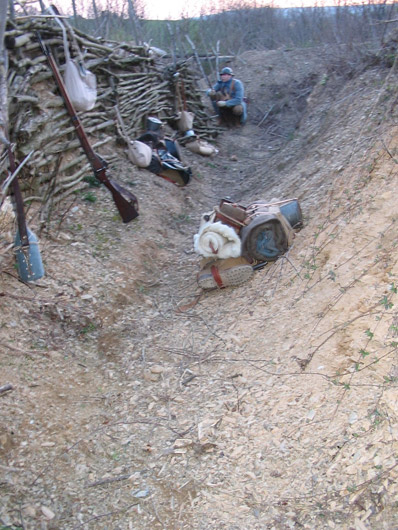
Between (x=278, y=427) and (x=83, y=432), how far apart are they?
1059 millimetres

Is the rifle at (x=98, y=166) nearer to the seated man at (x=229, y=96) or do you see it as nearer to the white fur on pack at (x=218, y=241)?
the white fur on pack at (x=218, y=241)

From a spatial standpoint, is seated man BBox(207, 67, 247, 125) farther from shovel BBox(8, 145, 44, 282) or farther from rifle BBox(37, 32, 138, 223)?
shovel BBox(8, 145, 44, 282)

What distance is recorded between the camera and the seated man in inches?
352

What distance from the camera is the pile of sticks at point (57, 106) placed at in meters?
4.66

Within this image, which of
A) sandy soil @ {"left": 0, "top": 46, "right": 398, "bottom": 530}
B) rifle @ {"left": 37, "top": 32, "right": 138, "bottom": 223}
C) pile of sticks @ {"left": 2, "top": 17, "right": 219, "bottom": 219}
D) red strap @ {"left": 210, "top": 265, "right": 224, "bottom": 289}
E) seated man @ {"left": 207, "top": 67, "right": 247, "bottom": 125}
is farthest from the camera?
seated man @ {"left": 207, "top": 67, "right": 247, "bottom": 125}

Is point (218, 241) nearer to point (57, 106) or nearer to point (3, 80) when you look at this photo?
point (3, 80)

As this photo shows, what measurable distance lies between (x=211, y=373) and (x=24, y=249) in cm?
162

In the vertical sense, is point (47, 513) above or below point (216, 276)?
below

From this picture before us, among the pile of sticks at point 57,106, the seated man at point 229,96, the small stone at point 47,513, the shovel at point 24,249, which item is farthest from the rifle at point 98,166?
the seated man at point 229,96

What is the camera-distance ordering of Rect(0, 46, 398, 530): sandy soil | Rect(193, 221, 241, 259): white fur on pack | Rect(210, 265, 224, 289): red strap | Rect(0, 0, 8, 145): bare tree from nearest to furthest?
Rect(0, 46, 398, 530): sandy soil, Rect(0, 0, 8, 145): bare tree, Rect(193, 221, 241, 259): white fur on pack, Rect(210, 265, 224, 289): red strap

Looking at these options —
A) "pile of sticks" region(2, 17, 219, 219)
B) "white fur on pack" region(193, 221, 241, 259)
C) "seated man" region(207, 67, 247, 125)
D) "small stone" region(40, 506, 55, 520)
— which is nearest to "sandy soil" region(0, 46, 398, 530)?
"small stone" region(40, 506, 55, 520)

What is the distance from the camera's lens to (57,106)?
17.3ft

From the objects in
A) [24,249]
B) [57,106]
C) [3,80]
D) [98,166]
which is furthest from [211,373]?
[57,106]

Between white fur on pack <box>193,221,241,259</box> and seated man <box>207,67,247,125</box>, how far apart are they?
18.1ft
